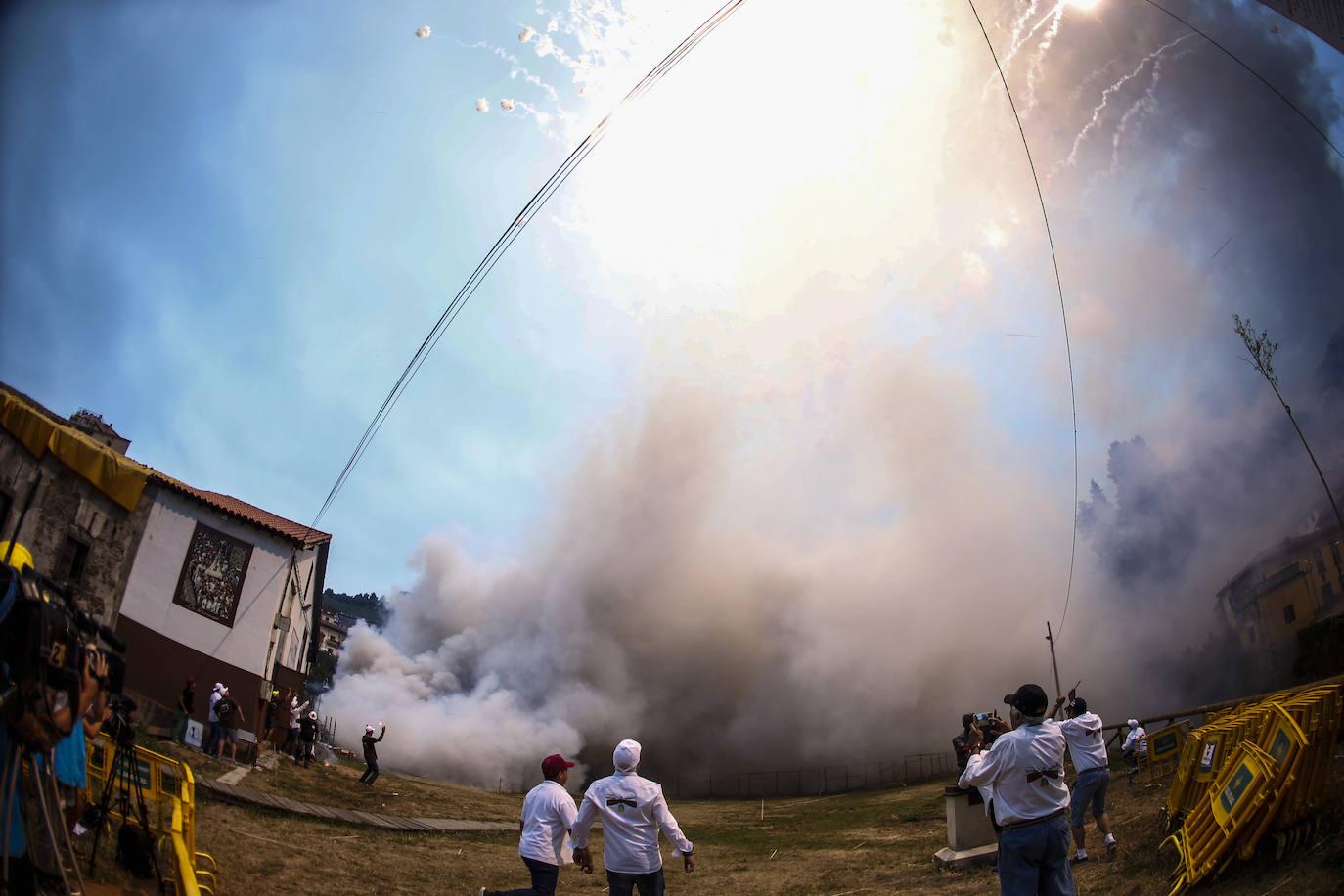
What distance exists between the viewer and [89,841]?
688 cm

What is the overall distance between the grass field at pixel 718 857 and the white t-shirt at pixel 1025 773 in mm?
1967

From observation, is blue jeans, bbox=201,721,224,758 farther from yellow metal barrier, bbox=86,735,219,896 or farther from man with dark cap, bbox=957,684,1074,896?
man with dark cap, bbox=957,684,1074,896

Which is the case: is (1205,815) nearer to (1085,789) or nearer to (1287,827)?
(1287,827)

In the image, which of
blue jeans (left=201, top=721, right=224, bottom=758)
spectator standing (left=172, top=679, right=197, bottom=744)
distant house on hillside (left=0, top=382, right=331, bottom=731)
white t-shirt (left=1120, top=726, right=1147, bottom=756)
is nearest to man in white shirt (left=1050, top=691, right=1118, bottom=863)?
white t-shirt (left=1120, top=726, right=1147, bottom=756)

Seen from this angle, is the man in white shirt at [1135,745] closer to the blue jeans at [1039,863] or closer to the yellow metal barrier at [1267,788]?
the yellow metal barrier at [1267,788]

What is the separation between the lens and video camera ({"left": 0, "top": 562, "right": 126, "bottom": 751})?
442 centimetres

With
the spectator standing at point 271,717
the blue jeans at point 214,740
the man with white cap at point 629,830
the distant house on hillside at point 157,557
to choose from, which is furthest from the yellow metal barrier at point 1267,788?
the spectator standing at point 271,717

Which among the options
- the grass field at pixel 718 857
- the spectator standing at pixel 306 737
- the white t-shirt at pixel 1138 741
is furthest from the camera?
the spectator standing at pixel 306 737

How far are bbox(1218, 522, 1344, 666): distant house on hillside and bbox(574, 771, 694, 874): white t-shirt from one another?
23.8 meters

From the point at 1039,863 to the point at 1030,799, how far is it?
40 centimetres

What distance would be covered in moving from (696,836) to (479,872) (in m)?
7.69

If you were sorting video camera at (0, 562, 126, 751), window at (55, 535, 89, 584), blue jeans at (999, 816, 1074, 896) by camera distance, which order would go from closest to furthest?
1. video camera at (0, 562, 126, 751)
2. blue jeans at (999, 816, 1074, 896)
3. window at (55, 535, 89, 584)

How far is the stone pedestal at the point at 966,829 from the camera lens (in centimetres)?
933

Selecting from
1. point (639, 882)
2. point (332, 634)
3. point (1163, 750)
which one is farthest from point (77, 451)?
point (332, 634)
